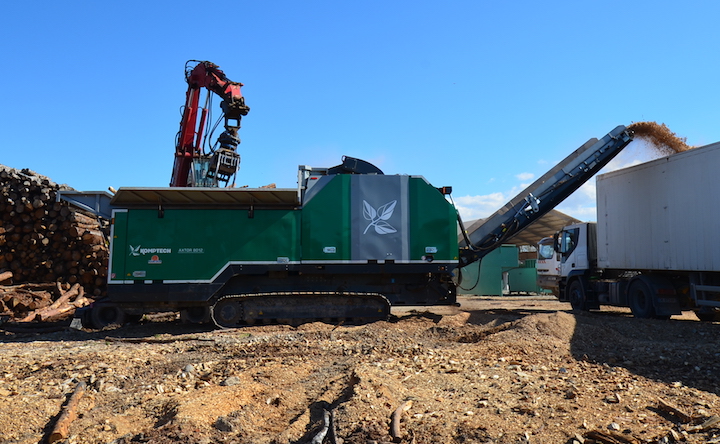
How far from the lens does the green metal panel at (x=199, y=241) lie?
9547 millimetres

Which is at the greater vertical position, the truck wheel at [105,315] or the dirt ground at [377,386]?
the truck wheel at [105,315]

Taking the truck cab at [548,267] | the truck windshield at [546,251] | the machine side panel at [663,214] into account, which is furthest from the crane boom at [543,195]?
the truck windshield at [546,251]

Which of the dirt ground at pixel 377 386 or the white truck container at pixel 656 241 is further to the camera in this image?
the white truck container at pixel 656 241

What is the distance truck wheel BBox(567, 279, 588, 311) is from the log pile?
1227 centimetres

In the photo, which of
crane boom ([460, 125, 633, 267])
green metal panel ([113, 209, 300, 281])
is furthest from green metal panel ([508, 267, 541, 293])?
green metal panel ([113, 209, 300, 281])

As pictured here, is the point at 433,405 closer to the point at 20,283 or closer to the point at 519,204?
the point at 519,204

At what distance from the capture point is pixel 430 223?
10.1 meters

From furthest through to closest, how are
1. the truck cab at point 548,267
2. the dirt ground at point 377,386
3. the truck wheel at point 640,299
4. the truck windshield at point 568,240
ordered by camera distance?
the truck cab at point 548,267
the truck windshield at point 568,240
the truck wheel at point 640,299
the dirt ground at point 377,386

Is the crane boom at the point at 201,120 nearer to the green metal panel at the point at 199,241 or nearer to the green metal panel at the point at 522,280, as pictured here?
the green metal panel at the point at 199,241

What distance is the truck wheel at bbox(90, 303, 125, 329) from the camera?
967cm

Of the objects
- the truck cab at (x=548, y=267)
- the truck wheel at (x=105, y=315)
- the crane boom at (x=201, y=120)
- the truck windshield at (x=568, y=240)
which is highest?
the crane boom at (x=201, y=120)

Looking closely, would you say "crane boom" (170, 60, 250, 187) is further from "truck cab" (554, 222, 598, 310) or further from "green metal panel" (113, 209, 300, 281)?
"truck cab" (554, 222, 598, 310)

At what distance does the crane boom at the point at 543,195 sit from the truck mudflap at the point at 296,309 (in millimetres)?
2653

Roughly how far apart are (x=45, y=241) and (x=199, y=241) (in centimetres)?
561
